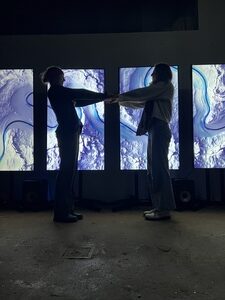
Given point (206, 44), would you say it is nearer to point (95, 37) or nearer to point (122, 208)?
point (95, 37)

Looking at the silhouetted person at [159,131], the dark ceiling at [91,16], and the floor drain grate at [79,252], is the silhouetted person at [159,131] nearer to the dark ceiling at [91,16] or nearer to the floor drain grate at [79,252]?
the floor drain grate at [79,252]

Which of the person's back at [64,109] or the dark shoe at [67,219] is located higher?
the person's back at [64,109]

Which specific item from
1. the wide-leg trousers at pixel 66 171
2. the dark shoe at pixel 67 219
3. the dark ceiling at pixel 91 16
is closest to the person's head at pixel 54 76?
the wide-leg trousers at pixel 66 171

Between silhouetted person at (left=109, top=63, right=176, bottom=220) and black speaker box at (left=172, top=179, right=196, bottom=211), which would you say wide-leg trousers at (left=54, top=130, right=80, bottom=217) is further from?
black speaker box at (left=172, top=179, right=196, bottom=211)

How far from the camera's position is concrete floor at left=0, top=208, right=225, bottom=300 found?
1916 millimetres

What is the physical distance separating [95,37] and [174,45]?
1.01 metres

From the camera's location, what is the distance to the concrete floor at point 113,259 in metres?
1.92

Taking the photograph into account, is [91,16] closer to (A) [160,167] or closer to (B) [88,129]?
(B) [88,129]

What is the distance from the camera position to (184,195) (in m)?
4.18

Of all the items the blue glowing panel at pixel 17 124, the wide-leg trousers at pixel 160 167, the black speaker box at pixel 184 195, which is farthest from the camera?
the blue glowing panel at pixel 17 124

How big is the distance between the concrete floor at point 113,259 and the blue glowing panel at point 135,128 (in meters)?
0.91

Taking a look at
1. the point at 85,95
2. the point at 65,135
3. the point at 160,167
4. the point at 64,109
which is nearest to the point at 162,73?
the point at 85,95

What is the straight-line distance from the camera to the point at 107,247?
2.70 metres

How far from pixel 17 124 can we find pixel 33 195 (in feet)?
3.02
